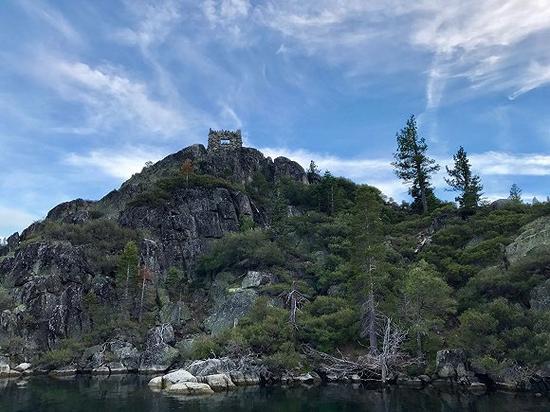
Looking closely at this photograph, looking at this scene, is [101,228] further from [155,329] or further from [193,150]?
[193,150]

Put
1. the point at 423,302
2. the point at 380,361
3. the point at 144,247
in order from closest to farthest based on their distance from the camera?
the point at 380,361
the point at 423,302
the point at 144,247

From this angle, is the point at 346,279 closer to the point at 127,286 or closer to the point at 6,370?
the point at 127,286

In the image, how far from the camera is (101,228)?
82.8 metres

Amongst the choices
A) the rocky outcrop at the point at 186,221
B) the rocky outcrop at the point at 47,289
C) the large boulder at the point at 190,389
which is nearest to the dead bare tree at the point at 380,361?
the large boulder at the point at 190,389

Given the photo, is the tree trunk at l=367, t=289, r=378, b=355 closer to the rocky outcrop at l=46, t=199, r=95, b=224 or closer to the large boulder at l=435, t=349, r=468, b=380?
the large boulder at l=435, t=349, r=468, b=380

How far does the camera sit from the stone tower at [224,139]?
120125 mm

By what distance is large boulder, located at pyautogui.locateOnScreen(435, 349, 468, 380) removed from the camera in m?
42.2

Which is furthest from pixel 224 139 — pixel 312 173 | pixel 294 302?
pixel 294 302

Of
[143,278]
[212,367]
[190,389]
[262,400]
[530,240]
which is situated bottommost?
[262,400]

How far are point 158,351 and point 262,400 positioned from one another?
25043mm

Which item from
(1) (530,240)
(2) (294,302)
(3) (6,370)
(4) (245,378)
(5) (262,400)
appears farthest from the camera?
(3) (6,370)

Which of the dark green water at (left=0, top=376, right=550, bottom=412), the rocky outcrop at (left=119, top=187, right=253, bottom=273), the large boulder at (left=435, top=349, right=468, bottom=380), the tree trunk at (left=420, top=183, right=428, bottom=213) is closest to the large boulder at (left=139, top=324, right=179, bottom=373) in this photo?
the dark green water at (left=0, top=376, right=550, bottom=412)

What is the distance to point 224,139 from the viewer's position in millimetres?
121438

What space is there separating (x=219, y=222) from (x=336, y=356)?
154 ft
